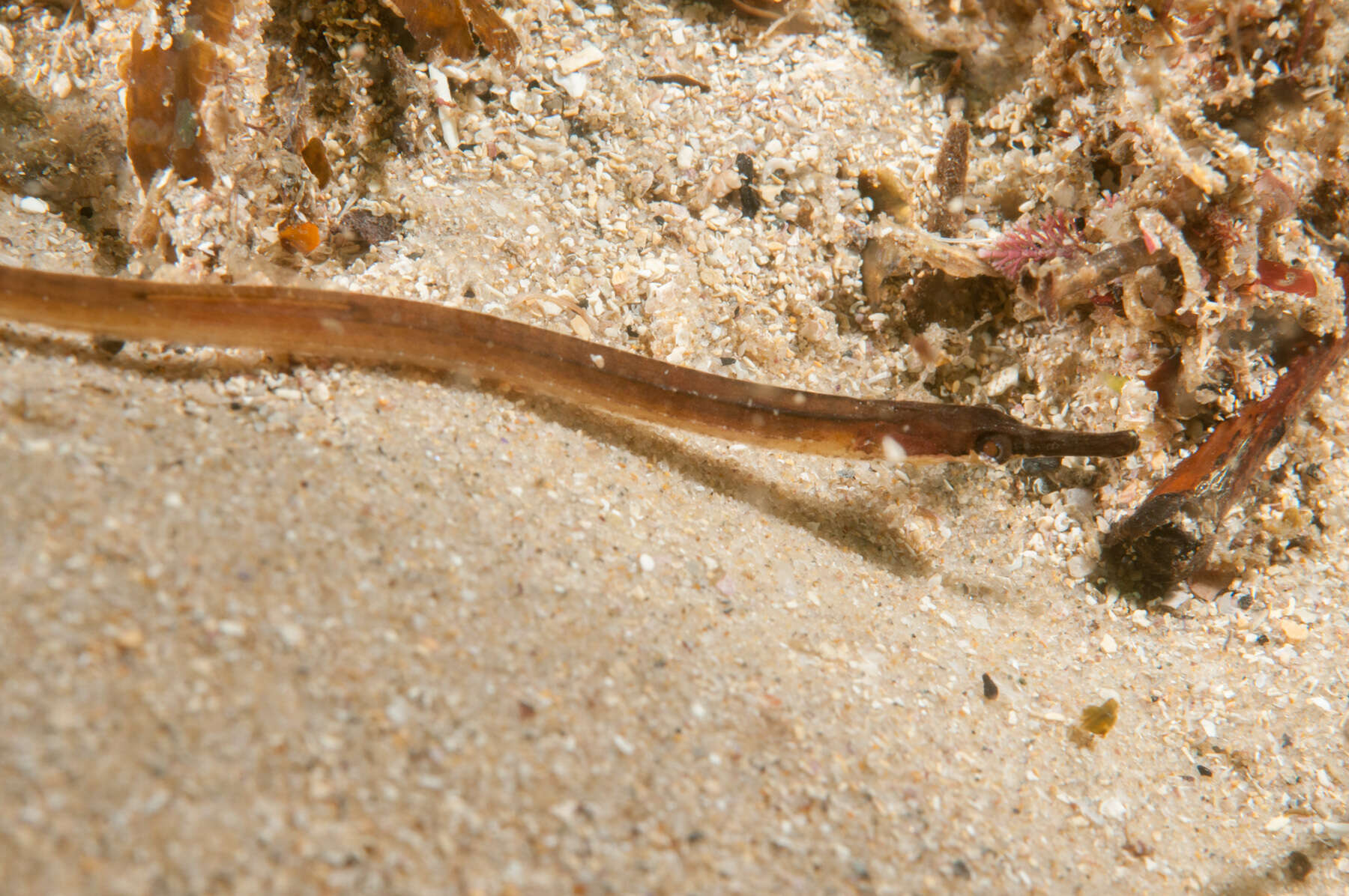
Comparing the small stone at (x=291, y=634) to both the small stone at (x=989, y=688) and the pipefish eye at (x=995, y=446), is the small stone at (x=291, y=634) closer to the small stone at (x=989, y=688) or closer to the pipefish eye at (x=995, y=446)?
the small stone at (x=989, y=688)

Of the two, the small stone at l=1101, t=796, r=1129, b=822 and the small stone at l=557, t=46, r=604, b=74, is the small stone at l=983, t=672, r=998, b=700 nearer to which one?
the small stone at l=1101, t=796, r=1129, b=822

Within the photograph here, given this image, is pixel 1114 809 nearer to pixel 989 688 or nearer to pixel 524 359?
pixel 989 688

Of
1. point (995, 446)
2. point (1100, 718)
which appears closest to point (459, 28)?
point (995, 446)

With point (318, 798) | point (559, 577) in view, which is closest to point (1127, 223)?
point (559, 577)

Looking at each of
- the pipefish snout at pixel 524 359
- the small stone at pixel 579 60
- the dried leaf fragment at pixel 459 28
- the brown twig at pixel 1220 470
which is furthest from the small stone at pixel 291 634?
the brown twig at pixel 1220 470

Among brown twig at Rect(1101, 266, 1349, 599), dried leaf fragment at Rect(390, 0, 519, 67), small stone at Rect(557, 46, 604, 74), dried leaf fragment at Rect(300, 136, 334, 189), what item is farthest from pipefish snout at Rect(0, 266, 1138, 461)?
small stone at Rect(557, 46, 604, 74)

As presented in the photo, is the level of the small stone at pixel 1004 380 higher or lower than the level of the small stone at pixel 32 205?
higher
